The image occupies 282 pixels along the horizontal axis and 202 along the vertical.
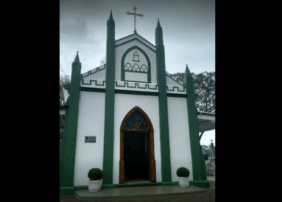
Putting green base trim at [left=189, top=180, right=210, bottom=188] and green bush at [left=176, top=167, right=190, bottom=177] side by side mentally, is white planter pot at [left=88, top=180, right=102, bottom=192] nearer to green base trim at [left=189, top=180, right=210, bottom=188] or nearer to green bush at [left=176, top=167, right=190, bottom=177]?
green bush at [left=176, top=167, right=190, bottom=177]

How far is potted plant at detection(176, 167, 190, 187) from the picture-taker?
831cm

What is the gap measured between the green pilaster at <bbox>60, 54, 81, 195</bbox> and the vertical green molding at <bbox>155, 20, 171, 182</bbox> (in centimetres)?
383

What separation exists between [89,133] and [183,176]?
436 cm

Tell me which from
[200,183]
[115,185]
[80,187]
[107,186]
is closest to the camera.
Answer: [80,187]

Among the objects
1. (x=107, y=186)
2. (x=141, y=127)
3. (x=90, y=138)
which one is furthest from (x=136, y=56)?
(x=107, y=186)

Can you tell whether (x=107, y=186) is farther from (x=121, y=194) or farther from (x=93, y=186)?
(x=121, y=194)

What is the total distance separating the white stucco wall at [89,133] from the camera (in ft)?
26.2

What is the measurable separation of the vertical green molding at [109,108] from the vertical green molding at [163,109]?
2302 mm

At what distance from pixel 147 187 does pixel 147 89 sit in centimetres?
438

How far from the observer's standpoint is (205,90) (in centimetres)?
2006
